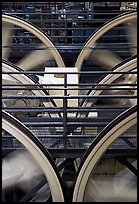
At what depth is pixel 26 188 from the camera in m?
2.04

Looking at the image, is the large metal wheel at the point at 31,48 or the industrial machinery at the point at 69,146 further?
the large metal wheel at the point at 31,48

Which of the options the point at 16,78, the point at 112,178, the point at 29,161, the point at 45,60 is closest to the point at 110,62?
the point at 45,60

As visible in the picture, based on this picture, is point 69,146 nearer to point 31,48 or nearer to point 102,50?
point 31,48

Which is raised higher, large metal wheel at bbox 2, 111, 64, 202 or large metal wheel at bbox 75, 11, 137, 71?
large metal wheel at bbox 75, 11, 137, 71

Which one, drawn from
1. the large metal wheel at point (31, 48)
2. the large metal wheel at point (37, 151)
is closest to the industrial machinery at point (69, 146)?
the large metal wheel at point (37, 151)

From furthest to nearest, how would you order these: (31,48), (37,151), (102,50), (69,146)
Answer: (102,50) → (31,48) → (69,146) → (37,151)

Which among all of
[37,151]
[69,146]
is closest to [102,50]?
[69,146]

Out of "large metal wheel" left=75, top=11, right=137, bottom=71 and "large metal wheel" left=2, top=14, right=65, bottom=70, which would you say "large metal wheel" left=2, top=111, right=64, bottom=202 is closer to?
"large metal wheel" left=2, top=14, right=65, bottom=70

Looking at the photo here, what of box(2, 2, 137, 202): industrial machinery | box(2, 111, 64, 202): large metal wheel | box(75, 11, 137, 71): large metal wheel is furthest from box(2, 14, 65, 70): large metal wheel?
box(2, 111, 64, 202): large metal wheel

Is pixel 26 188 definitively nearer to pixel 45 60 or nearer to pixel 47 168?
pixel 47 168

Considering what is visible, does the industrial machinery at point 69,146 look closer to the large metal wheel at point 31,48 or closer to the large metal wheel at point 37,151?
the large metal wheel at point 37,151

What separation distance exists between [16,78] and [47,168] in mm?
1697

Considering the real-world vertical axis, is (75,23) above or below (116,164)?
above

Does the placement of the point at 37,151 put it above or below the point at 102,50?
below
